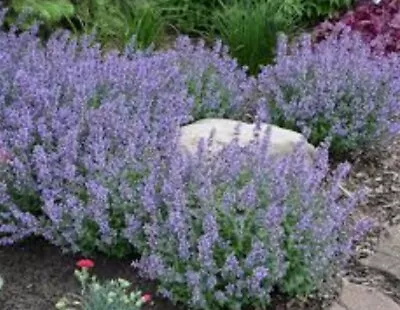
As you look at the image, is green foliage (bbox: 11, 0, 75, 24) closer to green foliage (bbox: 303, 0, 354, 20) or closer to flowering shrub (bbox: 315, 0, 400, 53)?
flowering shrub (bbox: 315, 0, 400, 53)

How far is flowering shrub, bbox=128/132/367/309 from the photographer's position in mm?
3148

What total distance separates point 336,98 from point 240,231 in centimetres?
145

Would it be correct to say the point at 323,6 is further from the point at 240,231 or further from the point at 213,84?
the point at 240,231

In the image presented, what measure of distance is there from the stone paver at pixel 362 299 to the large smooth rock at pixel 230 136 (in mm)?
595

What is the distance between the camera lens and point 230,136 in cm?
398

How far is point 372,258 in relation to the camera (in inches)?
149

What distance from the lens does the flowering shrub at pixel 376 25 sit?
5.63 meters

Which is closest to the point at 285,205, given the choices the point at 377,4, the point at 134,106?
the point at 134,106

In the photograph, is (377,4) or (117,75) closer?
(117,75)

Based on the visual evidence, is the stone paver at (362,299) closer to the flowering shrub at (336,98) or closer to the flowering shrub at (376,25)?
the flowering shrub at (336,98)

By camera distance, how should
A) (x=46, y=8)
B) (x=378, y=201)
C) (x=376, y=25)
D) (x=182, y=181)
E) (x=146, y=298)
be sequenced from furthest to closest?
(x=376, y=25)
(x=46, y=8)
(x=378, y=201)
(x=182, y=181)
(x=146, y=298)

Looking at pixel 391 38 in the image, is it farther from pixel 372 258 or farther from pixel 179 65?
pixel 372 258

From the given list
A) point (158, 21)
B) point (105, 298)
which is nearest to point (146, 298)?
point (105, 298)

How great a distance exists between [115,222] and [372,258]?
1032mm
